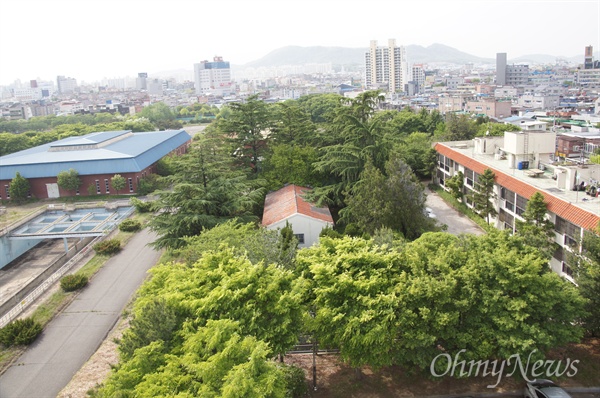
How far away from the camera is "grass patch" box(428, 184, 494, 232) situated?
23903mm

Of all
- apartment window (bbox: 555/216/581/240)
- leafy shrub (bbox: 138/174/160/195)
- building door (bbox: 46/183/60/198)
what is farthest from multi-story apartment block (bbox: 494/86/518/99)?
apartment window (bbox: 555/216/581/240)

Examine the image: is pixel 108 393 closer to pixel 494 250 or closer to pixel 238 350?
pixel 238 350

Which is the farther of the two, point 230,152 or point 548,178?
point 230,152

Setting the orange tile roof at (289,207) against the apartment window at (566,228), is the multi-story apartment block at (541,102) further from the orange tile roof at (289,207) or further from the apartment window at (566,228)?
the apartment window at (566,228)

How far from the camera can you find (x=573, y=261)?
42.4ft

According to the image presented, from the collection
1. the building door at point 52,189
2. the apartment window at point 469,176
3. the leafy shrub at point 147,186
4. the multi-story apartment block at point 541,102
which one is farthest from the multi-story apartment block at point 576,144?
the multi-story apartment block at point 541,102

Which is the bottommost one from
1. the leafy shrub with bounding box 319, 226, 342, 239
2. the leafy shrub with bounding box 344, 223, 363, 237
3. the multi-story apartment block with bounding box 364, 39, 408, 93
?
the leafy shrub with bounding box 344, 223, 363, 237

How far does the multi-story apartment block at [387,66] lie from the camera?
6161 inches

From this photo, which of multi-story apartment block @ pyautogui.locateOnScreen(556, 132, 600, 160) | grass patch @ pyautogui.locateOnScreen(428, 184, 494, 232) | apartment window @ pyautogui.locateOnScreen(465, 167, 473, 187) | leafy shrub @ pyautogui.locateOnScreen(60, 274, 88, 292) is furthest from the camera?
multi-story apartment block @ pyautogui.locateOnScreen(556, 132, 600, 160)

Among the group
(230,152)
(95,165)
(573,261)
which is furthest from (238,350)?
(95,165)

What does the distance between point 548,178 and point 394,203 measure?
23.8 feet

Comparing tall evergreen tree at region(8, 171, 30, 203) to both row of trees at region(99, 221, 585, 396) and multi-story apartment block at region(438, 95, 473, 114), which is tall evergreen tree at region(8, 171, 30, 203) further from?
multi-story apartment block at region(438, 95, 473, 114)

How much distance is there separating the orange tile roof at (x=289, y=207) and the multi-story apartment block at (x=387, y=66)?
136 metres

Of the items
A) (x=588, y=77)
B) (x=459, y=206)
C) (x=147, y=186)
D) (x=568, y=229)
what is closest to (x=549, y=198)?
(x=568, y=229)
